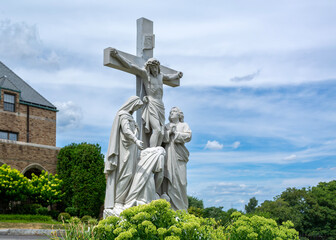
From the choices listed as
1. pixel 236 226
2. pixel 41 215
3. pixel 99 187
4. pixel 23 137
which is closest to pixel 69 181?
pixel 99 187

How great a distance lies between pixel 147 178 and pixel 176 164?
131 centimetres

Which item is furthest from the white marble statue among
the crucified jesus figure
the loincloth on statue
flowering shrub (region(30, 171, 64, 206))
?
flowering shrub (region(30, 171, 64, 206))

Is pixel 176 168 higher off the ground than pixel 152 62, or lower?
lower

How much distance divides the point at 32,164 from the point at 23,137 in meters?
4.71

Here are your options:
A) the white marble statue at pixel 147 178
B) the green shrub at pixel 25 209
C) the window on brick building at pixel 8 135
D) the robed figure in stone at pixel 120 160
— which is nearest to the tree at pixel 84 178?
the green shrub at pixel 25 209

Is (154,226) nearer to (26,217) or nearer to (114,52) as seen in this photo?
(114,52)

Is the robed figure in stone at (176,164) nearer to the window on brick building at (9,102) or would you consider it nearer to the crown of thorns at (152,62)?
the crown of thorns at (152,62)

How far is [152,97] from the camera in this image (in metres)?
9.43

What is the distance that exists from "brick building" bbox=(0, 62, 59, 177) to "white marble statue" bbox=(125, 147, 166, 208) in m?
19.5

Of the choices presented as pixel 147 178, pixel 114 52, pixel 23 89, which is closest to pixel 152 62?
pixel 114 52

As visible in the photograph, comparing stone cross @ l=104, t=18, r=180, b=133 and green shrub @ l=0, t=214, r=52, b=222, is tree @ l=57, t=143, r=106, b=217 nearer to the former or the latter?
green shrub @ l=0, t=214, r=52, b=222

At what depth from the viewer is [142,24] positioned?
395 inches

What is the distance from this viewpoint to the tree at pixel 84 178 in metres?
25.6

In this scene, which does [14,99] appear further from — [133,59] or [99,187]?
[133,59]
